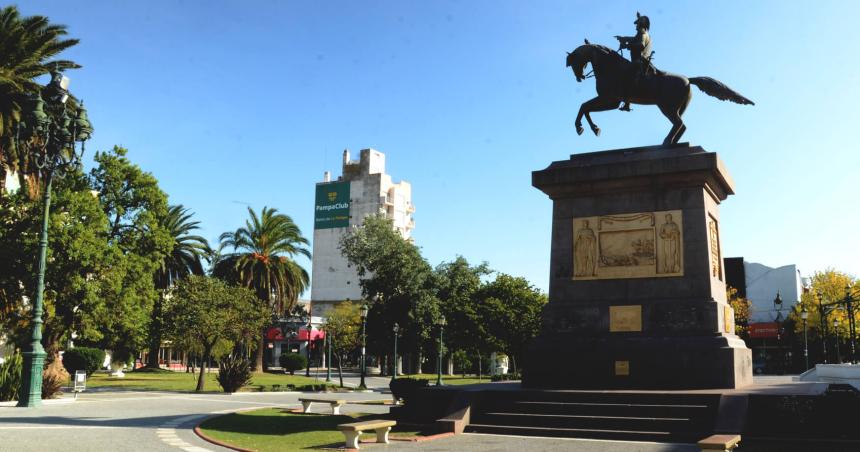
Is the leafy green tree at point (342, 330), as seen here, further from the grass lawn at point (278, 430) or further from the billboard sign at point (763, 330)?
the billboard sign at point (763, 330)

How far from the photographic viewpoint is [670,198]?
659 inches

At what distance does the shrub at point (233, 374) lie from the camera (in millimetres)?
34594

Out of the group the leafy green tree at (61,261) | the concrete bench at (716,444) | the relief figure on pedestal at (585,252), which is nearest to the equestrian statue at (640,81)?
the relief figure on pedestal at (585,252)

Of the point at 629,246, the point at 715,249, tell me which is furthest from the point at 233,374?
the point at 715,249

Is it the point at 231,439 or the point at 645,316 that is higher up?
the point at 645,316

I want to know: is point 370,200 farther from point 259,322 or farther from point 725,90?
point 725,90

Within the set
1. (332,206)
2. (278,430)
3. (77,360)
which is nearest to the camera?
(278,430)

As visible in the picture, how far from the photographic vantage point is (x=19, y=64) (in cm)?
3306

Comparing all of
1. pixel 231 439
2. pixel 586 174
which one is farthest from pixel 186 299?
pixel 586 174

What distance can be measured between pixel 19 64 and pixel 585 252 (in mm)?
29564

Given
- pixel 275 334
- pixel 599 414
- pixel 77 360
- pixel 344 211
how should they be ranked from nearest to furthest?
pixel 599 414, pixel 77 360, pixel 275 334, pixel 344 211

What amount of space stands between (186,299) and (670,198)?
31.5 metres

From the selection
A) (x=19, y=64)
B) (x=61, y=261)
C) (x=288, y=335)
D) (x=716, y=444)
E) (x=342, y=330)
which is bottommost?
(x=716, y=444)

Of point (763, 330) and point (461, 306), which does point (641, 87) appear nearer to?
point (461, 306)
